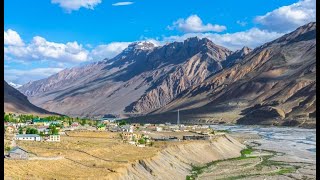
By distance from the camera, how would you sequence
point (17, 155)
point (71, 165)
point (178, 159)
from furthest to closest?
1. point (178, 159)
2. point (71, 165)
3. point (17, 155)

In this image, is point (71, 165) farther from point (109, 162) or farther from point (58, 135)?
point (58, 135)

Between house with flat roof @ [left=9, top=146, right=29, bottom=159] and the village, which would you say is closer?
house with flat roof @ [left=9, top=146, right=29, bottom=159]

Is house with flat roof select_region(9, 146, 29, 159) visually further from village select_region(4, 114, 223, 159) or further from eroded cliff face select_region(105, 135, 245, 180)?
eroded cliff face select_region(105, 135, 245, 180)

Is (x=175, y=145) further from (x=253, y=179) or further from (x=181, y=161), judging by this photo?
(x=253, y=179)

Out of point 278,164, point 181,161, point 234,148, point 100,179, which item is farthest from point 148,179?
point 234,148

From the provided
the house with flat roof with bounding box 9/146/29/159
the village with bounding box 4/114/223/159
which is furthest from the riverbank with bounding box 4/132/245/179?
the village with bounding box 4/114/223/159

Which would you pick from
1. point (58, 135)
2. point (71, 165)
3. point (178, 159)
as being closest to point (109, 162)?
point (71, 165)

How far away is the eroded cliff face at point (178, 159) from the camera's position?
5909cm

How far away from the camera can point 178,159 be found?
82125mm

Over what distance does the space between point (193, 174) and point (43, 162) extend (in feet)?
87.5

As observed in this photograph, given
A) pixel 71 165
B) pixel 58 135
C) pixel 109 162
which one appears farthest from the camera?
pixel 58 135

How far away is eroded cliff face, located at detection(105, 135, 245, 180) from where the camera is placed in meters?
59.1

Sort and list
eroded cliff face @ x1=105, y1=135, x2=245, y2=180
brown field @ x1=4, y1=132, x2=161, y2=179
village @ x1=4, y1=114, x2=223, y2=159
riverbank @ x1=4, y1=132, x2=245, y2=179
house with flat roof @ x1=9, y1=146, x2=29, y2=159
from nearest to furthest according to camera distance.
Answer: brown field @ x1=4, y1=132, x2=161, y2=179
riverbank @ x1=4, y1=132, x2=245, y2=179
house with flat roof @ x1=9, y1=146, x2=29, y2=159
eroded cliff face @ x1=105, y1=135, x2=245, y2=180
village @ x1=4, y1=114, x2=223, y2=159

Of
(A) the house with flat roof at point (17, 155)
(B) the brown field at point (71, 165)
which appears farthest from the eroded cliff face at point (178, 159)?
(A) the house with flat roof at point (17, 155)
